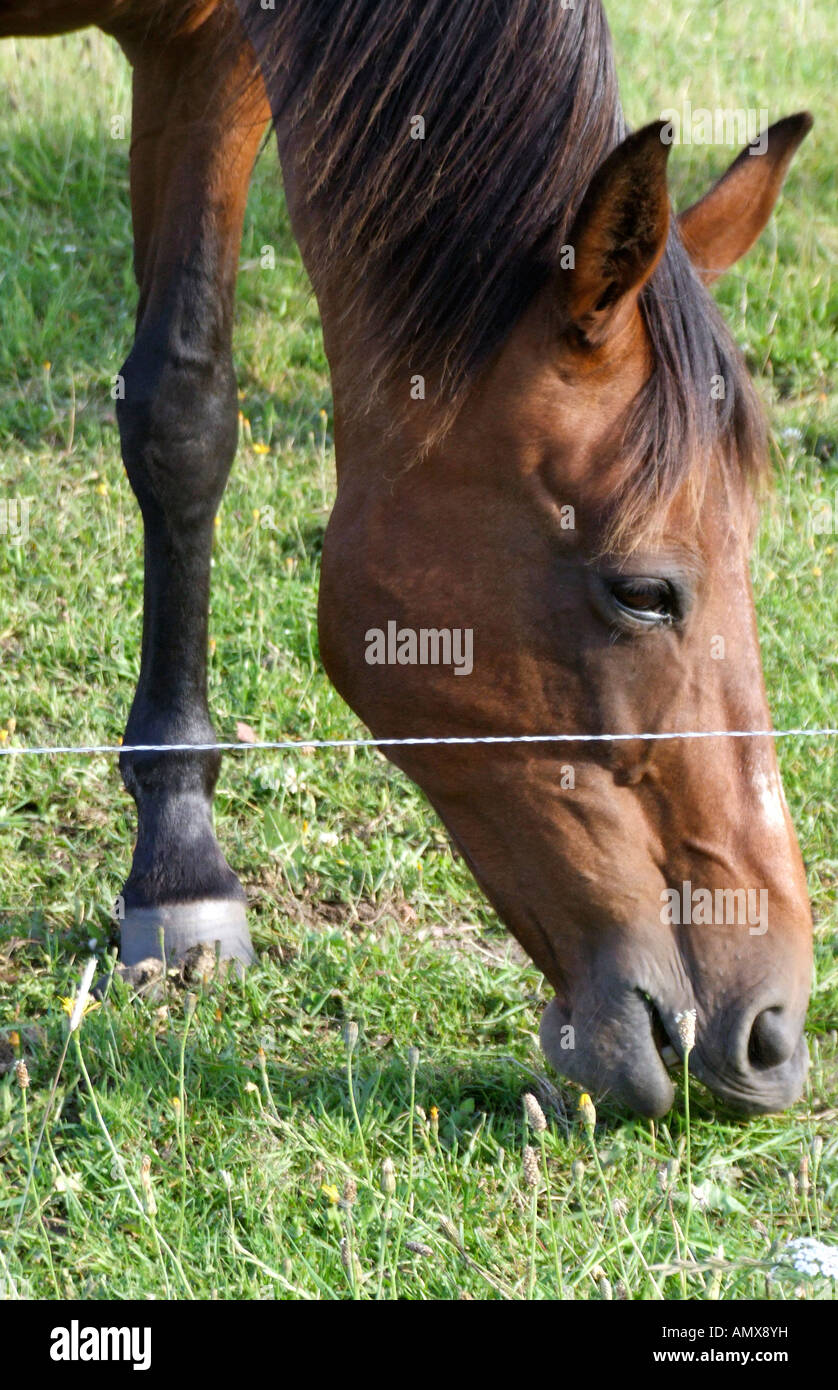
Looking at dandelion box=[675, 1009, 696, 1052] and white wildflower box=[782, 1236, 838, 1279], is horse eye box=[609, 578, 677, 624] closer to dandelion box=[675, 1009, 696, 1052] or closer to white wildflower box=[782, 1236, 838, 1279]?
dandelion box=[675, 1009, 696, 1052]

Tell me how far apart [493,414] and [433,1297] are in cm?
140

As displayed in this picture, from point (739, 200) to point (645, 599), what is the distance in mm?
857

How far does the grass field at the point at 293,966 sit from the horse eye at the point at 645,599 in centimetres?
87

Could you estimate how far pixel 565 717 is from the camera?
2.31 metres

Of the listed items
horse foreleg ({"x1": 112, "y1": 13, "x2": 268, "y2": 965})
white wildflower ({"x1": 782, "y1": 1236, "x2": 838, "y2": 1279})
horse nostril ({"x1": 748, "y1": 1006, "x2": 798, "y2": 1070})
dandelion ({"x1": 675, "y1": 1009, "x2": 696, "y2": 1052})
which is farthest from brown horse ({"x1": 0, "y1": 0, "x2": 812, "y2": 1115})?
horse foreleg ({"x1": 112, "y1": 13, "x2": 268, "y2": 965})

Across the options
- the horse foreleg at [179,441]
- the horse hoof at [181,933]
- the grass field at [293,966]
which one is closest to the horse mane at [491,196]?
the horse foreleg at [179,441]

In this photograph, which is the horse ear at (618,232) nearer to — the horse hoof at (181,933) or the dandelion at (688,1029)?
the dandelion at (688,1029)

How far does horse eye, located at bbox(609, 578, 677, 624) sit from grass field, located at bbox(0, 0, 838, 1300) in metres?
0.87

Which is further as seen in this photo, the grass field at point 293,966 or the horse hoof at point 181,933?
the horse hoof at point 181,933

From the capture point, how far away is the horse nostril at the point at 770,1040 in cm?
226

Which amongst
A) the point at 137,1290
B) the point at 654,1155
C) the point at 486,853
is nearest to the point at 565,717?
the point at 486,853

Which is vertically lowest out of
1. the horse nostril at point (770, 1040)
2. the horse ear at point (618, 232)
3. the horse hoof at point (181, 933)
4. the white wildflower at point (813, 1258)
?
the white wildflower at point (813, 1258)

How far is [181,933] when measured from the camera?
309 centimetres

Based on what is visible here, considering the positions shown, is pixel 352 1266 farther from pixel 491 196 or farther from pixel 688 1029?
pixel 491 196
